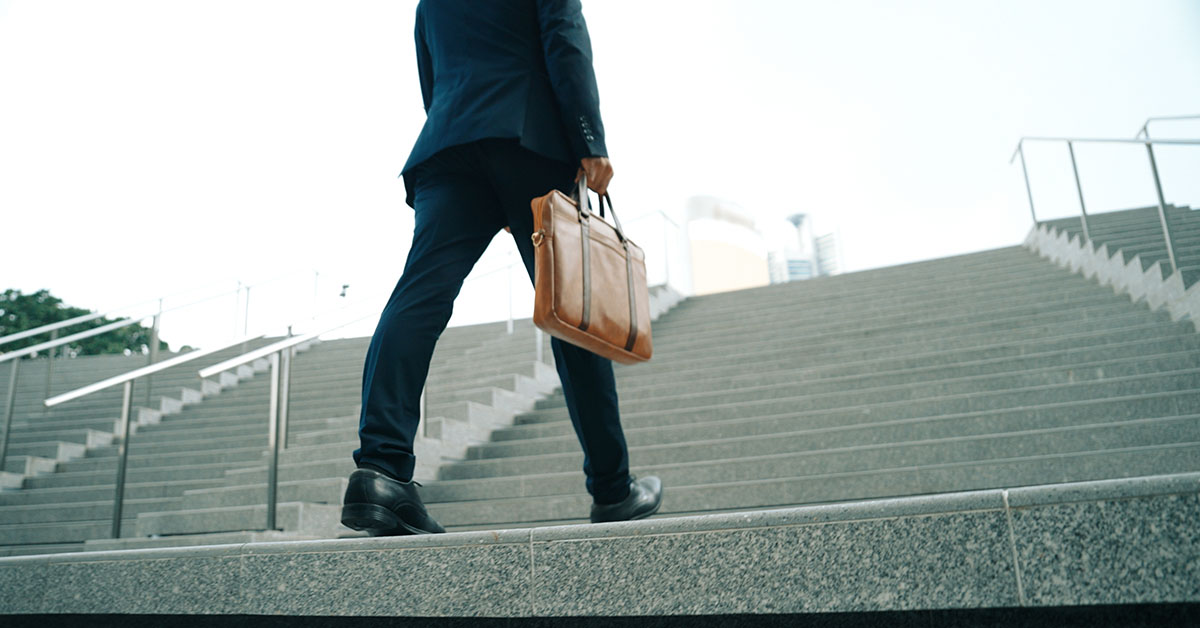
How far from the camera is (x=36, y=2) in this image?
14.3 metres

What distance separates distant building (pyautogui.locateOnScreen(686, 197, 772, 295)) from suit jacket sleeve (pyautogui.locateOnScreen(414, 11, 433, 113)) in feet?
48.0

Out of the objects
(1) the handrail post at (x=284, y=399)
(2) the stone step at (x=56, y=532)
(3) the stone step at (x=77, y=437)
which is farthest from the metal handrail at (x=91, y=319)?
(1) the handrail post at (x=284, y=399)

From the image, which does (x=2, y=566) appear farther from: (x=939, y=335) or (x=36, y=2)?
(x=36, y=2)

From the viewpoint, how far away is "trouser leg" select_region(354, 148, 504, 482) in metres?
1.68

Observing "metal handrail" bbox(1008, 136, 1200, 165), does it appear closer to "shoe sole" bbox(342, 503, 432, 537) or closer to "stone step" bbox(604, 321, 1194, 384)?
"stone step" bbox(604, 321, 1194, 384)

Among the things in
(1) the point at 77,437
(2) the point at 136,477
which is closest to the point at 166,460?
(2) the point at 136,477

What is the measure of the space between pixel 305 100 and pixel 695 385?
843 cm

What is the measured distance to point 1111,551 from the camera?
104cm

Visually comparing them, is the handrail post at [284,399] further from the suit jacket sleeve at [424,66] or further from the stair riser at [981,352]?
the stair riser at [981,352]

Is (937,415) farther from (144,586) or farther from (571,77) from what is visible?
(144,586)

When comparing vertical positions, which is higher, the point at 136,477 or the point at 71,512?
the point at 136,477

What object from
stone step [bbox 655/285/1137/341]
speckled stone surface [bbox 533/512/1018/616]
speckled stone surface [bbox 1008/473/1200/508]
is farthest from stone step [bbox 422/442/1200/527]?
stone step [bbox 655/285/1137/341]

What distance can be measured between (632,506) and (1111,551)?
1134 millimetres

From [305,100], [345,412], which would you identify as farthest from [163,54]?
[345,412]
